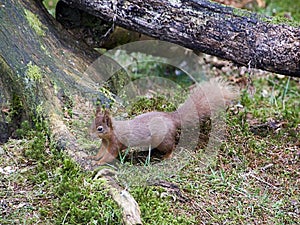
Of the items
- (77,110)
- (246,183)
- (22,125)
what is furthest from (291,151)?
(22,125)

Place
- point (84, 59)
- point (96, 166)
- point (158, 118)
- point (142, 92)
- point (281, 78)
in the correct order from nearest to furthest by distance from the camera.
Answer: point (96, 166) → point (158, 118) → point (84, 59) → point (142, 92) → point (281, 78)

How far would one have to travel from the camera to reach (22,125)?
4.29 m

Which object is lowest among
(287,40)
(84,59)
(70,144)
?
(70,144)

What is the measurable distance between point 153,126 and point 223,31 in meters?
1.05

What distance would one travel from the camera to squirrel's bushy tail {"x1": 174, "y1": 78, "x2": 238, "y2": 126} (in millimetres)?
4434

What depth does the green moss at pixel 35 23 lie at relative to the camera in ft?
14.8

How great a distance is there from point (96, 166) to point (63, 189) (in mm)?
387

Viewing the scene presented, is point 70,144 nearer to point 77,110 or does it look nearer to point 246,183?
point 77,110

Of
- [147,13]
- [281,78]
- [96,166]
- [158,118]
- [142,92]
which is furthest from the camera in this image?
[281,78]

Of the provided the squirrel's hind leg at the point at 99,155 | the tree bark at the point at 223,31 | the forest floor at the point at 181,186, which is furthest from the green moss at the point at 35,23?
the squirrel's hind leg at the point at 99,155

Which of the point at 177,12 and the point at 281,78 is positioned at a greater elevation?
the point at 177,12

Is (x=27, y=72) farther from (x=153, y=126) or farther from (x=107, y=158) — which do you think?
(x=153, y=126)

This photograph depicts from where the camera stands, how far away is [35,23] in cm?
455

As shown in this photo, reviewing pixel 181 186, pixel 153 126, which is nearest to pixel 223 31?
pixel 153 126
